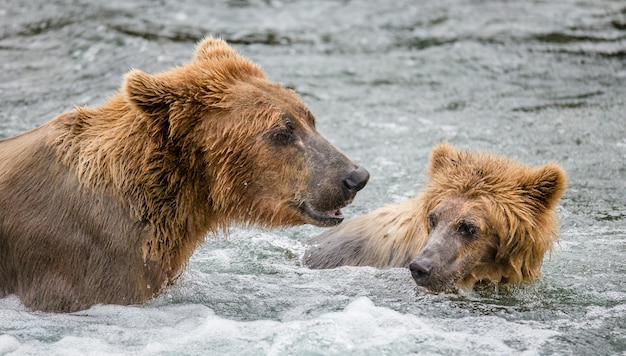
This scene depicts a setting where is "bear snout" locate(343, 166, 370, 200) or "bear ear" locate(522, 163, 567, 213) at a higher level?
"bear snout" locate(343, 166, 370, 200)

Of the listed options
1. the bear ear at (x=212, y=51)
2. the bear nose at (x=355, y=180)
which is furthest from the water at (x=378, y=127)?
the bear ear at (x=212, y=51)

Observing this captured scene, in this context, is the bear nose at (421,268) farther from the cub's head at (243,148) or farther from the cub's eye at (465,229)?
the cub's head at (243,148)

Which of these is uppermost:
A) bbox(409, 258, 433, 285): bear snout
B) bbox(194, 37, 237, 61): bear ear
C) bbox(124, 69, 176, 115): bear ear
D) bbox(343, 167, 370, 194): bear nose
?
bbox(194, 37, 237, 61): bear ear

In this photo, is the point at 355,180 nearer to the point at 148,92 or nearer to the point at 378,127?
the point at 148,92

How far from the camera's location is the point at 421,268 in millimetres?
6477

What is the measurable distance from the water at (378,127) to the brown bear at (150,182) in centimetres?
32

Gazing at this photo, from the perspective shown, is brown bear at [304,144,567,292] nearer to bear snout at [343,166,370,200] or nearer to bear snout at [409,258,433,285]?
bear snout at [409,258,433,285]

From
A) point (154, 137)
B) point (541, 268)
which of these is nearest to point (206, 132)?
point (154, 137)

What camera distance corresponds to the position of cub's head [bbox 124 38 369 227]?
6156 mm

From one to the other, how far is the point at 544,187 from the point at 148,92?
122 inches

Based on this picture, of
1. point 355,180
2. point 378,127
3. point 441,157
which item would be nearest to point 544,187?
point 441,157

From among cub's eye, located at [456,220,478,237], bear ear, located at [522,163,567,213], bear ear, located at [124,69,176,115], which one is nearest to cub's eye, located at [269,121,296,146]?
bear ear, located at [124,69,176,115]

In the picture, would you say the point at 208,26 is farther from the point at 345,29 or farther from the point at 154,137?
the point at 154,137

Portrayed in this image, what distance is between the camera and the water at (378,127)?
6.20 metres
